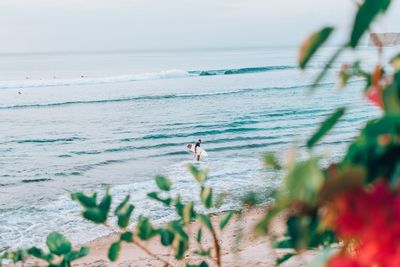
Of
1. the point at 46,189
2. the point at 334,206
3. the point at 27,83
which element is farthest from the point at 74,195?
the point at 27,83

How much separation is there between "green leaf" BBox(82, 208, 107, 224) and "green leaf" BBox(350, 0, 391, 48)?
59cm

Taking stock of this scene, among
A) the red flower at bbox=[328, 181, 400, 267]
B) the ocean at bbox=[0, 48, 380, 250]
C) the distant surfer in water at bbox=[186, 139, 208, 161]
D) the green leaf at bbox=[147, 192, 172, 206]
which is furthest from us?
the distant surfer in water at bbox=[186, 139, 208, 161]

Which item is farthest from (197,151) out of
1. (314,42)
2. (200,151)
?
(314,42)

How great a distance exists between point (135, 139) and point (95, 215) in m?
16.2

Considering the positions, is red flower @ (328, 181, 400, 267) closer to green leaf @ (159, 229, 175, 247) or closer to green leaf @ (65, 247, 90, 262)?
green leaf @ (159, 229, 175, 247)

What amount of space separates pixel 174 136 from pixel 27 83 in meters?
22.9

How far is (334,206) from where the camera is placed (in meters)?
0.39

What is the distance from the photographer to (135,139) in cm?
1708

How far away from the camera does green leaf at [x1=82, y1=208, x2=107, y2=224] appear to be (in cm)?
94

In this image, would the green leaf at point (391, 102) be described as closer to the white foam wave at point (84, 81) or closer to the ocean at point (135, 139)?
the ocean at point (135, 139)

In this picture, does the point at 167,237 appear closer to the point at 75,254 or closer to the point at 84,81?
the point at 75,254

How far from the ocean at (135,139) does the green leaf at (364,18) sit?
7 centimetres

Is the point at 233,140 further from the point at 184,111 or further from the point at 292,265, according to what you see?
the point at 292,265

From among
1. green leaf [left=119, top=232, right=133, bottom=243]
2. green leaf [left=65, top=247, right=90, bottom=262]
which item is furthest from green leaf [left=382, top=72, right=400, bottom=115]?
green leaf [left=65, top=247, right=90, bottom=262]
